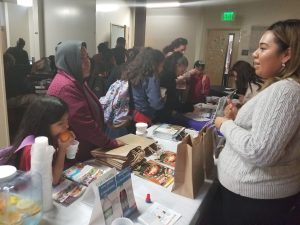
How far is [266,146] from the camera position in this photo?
2.80 feet

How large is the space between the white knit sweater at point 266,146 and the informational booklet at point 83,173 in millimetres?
564

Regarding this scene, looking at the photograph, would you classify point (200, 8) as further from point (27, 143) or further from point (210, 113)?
point (27, 143)

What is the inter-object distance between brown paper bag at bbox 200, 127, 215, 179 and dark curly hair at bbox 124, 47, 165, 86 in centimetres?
104

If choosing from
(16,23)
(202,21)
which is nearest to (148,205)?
(16,23)

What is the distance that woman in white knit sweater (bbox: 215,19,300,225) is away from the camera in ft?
2.76

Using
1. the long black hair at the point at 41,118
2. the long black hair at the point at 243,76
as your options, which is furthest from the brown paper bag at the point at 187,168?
the long black hair at the point at 243,76

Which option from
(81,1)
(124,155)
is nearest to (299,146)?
(124,155)

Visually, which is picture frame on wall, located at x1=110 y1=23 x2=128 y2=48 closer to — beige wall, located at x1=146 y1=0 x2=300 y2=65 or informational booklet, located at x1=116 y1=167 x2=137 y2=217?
beige wall, located at x1=146 y1=0 x2=300 y2=65

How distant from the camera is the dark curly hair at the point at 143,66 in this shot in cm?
222

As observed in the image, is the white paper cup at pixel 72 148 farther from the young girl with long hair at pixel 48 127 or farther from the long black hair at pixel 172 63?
the long black hair at pixel 172 63

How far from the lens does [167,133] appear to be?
5.88 feet

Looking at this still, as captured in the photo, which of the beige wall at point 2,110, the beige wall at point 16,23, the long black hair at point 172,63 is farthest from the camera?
the long black hair at point 172,63

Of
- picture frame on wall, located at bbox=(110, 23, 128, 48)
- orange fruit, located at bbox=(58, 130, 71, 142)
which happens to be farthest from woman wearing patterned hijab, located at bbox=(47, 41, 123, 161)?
picture frame on wall, located at bbox=(110, 23, 128, 48)

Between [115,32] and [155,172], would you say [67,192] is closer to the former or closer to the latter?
[155,172]
